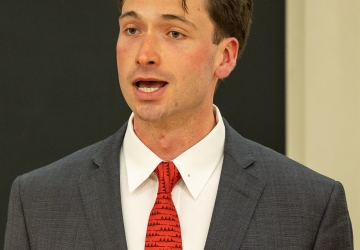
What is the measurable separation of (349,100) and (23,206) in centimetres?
160

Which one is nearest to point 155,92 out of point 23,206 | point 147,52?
point 147,52

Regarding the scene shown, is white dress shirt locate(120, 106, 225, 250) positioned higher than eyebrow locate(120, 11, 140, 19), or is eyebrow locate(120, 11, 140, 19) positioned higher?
eyebrow locate(120, 11, 140, 19)

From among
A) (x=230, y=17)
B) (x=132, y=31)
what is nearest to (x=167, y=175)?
(x=132, y=31)

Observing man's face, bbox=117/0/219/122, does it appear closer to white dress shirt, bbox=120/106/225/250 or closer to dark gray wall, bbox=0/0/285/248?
white dress shirt, bbox=120/106/225/250

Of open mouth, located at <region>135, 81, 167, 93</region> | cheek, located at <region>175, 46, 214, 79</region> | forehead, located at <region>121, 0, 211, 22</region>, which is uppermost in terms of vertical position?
forehead, located at <region>121, 0, 211, 22</region>

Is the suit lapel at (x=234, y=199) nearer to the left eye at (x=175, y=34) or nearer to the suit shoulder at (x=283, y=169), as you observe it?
the suit shoulder at (x=283, y=169)

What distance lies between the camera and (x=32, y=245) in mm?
2229

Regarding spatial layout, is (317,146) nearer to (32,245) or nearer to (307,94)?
(307,94)

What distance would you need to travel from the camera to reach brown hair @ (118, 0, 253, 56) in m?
2.38

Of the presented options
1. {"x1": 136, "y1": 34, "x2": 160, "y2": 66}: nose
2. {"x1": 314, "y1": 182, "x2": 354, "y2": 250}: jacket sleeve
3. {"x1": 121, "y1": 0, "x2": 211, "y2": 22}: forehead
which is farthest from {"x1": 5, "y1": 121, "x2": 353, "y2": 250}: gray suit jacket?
{"x1": 121, "y1": 0, "x2": 211, "y2": 22}: forehead

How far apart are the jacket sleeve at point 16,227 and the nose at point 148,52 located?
Result: 58cm

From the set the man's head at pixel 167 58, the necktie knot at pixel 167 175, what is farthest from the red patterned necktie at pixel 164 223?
the man's head at pixel 167 58

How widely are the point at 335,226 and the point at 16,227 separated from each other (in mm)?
990

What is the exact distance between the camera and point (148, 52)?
219cm
